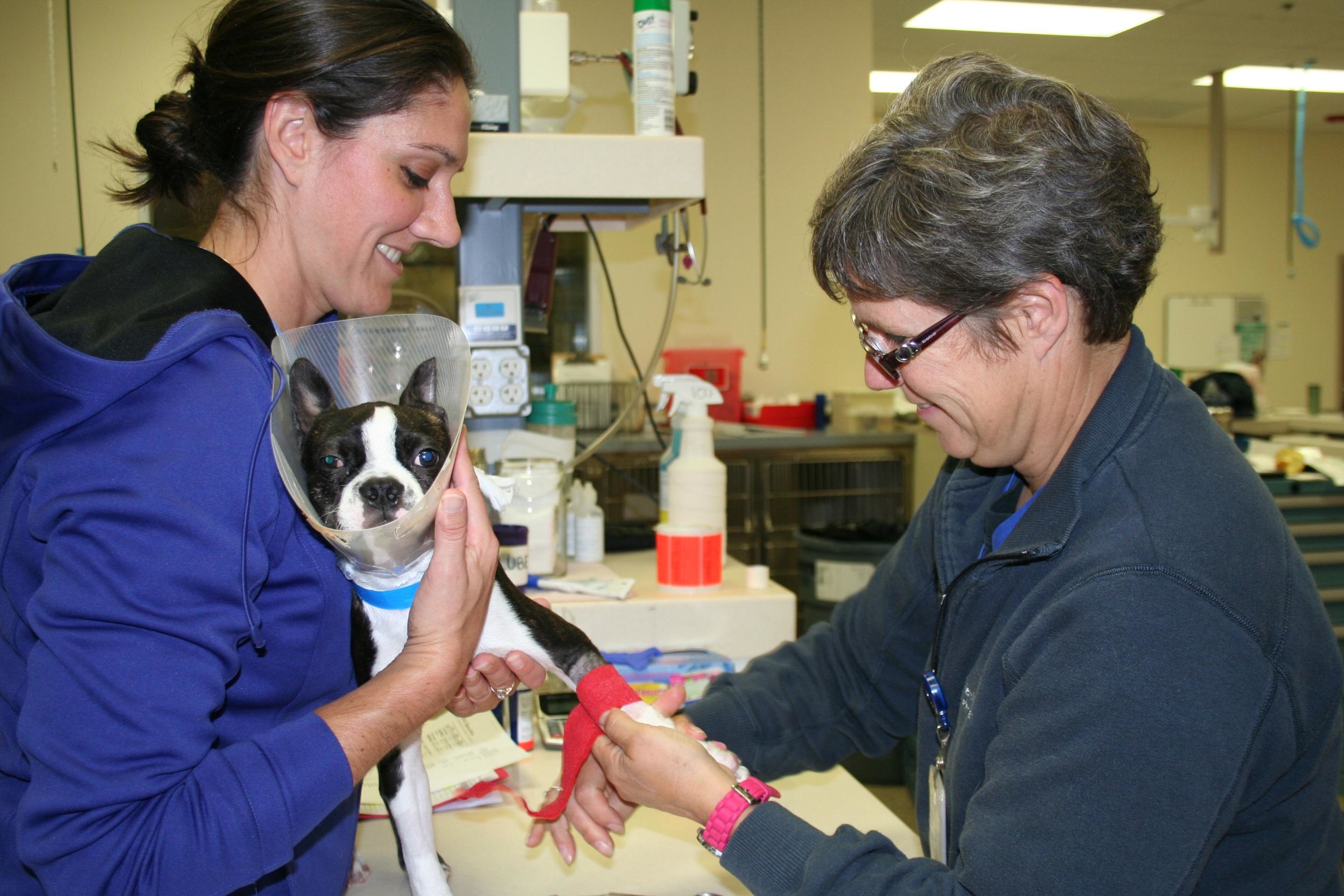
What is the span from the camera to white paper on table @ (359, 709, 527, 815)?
1218 mm

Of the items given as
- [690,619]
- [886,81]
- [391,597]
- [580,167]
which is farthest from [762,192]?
[886,81]

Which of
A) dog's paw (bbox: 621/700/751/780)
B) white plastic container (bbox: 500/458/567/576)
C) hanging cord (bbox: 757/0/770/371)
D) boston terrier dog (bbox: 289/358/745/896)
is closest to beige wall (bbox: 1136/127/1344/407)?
hanging cord (bbox: 757/0/770/371)

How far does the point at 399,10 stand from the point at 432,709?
0.59 meters

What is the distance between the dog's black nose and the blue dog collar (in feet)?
0.30

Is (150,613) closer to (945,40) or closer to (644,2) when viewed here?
(644,2)

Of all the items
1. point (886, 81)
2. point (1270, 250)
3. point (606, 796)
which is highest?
point (886, 81)

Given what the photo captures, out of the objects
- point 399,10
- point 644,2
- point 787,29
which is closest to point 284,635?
point 399,10

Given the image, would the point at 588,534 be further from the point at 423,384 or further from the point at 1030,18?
the point at 1030,18

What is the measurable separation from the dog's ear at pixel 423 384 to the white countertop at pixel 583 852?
516mm

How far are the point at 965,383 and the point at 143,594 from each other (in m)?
0.69

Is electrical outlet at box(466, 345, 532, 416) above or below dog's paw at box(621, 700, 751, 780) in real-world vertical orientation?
above

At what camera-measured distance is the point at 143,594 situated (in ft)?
2.01

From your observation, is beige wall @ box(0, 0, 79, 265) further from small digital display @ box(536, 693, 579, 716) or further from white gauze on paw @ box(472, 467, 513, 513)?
white gauze on paw @ box(472, 467, 513, 513)

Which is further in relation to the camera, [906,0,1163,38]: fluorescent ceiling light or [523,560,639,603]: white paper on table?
[906,0,1163,38]: fluorescent ceiling light
